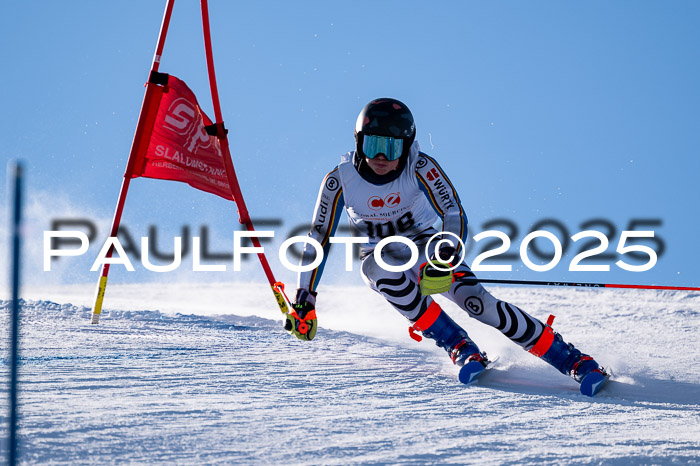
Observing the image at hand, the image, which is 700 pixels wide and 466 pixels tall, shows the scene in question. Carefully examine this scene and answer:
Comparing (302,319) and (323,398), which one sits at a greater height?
(302,319)

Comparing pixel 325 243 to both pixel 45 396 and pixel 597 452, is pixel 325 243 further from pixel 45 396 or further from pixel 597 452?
pixel 597 452

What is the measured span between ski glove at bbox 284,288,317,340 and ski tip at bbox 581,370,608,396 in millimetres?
1611

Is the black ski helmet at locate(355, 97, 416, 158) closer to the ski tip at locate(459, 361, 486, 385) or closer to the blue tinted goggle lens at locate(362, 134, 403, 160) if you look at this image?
the blue tinted goggle lens at locate(362, 134, 403, 160)

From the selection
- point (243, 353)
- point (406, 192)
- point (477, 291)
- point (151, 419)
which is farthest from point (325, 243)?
point (151, 419)

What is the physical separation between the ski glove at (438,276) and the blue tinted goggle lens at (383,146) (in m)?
0.64

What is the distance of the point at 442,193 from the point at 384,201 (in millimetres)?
362

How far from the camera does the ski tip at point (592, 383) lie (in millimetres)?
3980

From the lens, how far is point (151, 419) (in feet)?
9.84

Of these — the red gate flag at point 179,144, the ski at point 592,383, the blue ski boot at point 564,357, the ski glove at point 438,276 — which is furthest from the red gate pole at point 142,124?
the ski at point 592,383

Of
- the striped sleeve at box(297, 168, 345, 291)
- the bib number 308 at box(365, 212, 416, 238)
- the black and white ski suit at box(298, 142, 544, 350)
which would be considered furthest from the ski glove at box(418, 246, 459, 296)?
the striped sleeve at box(297, 168, 345, 291)

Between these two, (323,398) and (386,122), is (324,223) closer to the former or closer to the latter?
(386,122)

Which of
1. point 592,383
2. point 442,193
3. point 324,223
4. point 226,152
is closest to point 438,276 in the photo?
point 442,193

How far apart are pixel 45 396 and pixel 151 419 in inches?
30.1

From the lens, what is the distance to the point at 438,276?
4027mm
